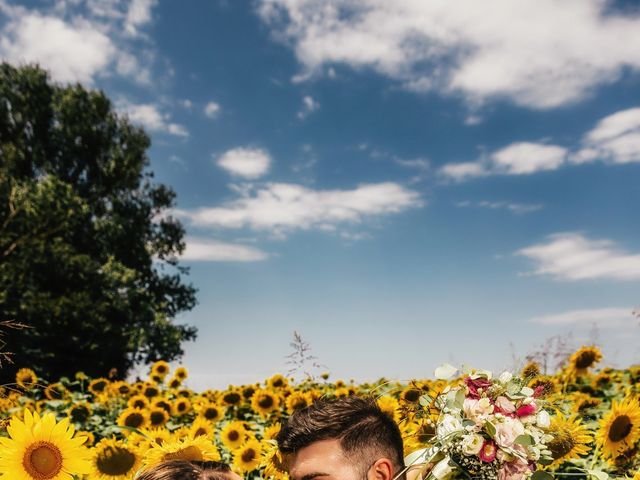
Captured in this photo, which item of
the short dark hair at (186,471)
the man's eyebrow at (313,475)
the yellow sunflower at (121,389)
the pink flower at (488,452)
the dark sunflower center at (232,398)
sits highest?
the yellow sunflower at (121,389)

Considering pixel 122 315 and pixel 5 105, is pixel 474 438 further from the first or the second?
pixel 5 105

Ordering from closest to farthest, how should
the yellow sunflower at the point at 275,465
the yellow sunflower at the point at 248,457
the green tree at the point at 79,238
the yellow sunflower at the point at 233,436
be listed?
1. the yellow sunflower at the point at 275,465
2. the yellow sunflower at the point at 248,457
3. the yellow sunflower at the point at 233,436
4. the green tree at the point at 79,238

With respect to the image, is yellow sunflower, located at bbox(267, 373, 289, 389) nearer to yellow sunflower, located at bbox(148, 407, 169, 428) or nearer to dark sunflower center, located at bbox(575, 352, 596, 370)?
yellow sunflower, located at bbox(148, 407, 169, 428)

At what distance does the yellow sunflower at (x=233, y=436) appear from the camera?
5.33m

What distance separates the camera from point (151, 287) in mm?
27609

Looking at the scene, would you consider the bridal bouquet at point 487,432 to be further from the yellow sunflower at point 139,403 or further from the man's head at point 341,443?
the yellow sunflower at point 139,403

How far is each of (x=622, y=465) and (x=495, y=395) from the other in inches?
69.1

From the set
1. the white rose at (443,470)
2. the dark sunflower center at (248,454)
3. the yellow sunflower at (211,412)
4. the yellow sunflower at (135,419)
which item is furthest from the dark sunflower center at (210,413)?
the white rose at (443,470)

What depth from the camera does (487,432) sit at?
8.82 feet

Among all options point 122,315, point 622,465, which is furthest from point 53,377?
point 622,465

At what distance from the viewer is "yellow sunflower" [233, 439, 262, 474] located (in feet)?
15.4

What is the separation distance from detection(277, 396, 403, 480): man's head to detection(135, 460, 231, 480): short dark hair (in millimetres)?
456

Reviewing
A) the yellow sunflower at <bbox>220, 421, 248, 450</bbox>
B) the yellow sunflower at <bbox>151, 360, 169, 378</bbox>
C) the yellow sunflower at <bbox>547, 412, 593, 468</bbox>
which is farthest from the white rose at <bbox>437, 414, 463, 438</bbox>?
the yellow sunflower at <bbox>151, 360, 169, 378</bbox>

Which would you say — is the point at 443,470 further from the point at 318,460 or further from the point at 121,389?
the point at 121,389
